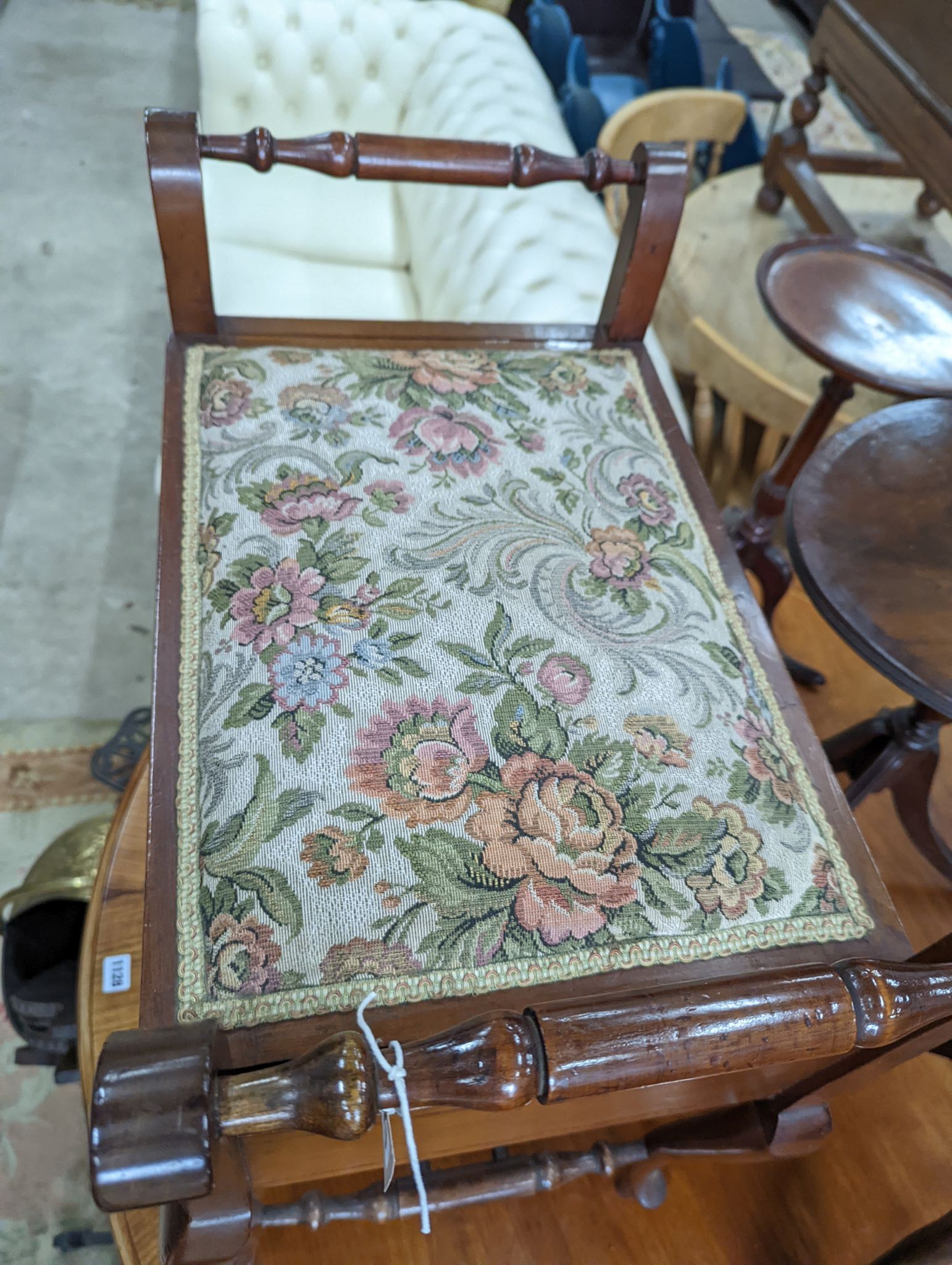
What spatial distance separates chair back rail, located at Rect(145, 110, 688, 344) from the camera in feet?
2.41

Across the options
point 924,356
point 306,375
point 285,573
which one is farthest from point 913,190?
→ point 285,573

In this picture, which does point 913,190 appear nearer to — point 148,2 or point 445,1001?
point 445,1001

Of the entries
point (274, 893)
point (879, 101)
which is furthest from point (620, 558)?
point (879, 101)

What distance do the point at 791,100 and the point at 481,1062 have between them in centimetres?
291

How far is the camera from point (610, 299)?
89 cm

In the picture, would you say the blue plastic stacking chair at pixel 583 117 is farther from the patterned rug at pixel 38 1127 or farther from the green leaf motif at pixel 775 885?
the green leaf motif at pixel 775 885

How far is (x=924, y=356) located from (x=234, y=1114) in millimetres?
1113

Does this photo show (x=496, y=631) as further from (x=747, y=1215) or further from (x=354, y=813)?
(x=747, y=1215)

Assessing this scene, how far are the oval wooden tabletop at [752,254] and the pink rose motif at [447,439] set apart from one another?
2.47 feet

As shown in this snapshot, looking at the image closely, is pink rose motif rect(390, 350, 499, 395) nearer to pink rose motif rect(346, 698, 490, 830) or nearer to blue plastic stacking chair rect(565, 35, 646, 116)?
pink rose motif rect(346, 698, 490, 830)

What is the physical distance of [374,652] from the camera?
2.04 ft

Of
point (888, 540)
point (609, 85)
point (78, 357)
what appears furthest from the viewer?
point (609, 85)

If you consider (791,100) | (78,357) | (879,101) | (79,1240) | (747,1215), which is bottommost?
(79,1240)

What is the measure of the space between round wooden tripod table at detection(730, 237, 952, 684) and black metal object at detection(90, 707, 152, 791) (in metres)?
0.93
